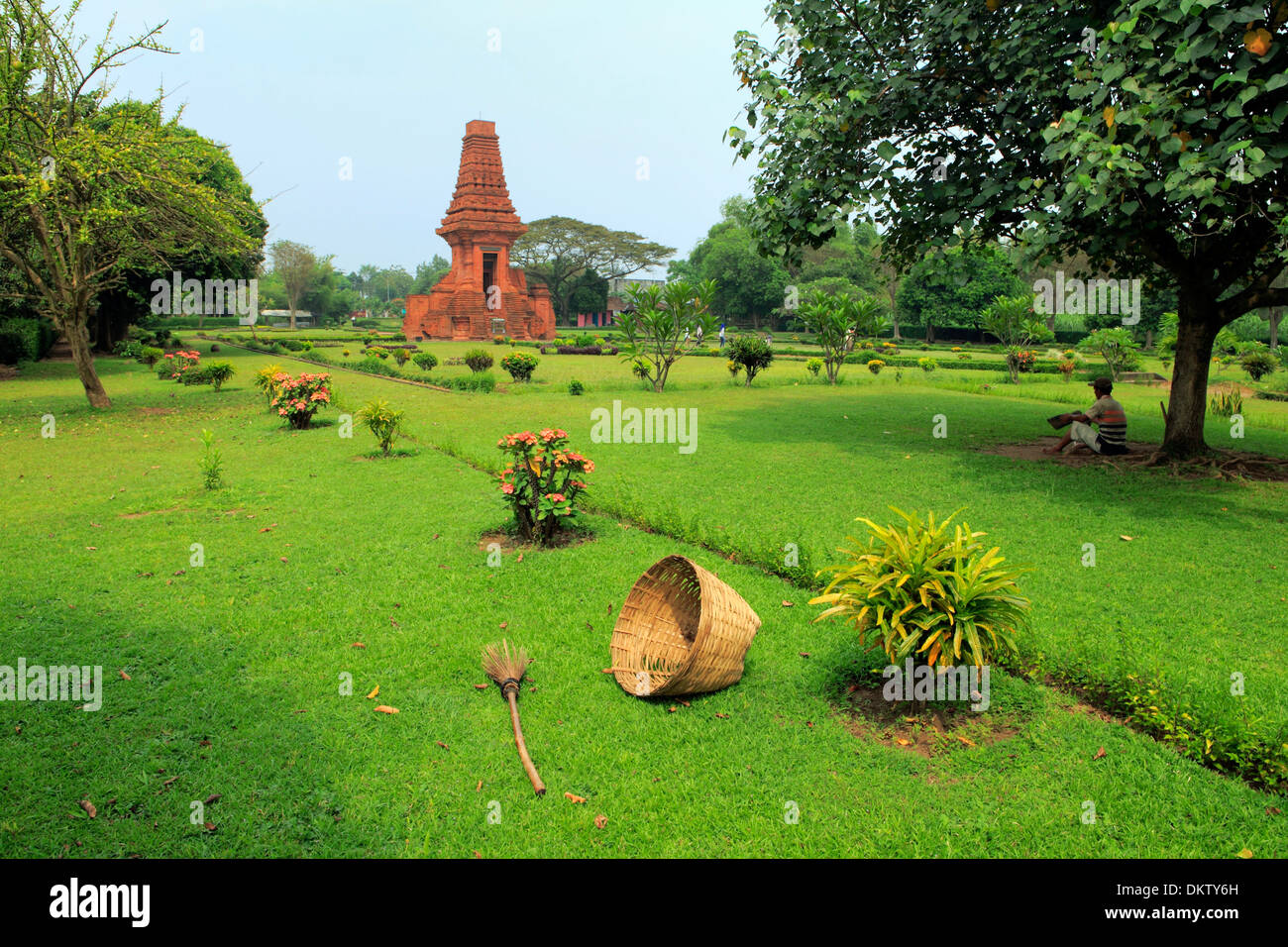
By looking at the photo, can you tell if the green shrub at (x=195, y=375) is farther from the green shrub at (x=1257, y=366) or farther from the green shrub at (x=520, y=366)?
the green shrub at (x=1257, y=366)

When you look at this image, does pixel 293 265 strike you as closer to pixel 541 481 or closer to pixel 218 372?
pixel 218 372

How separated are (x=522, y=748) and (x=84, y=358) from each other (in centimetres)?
1578

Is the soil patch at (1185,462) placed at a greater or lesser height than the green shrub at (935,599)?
greater

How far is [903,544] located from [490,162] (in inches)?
2009

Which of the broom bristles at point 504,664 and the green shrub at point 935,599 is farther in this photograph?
the broom bristles at point 504,664

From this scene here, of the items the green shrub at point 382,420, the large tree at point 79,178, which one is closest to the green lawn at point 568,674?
the green shrub at point 382,420

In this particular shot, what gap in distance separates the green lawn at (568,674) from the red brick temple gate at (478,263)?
4126 centimetres

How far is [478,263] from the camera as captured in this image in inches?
1954

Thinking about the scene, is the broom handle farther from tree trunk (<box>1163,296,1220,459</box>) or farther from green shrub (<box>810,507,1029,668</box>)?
tree trunk (<box>1163,296,1220,459</box>)

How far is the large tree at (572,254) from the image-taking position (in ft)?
226

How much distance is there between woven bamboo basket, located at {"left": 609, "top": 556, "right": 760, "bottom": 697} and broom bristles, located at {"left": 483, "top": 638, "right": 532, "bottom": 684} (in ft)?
1.73

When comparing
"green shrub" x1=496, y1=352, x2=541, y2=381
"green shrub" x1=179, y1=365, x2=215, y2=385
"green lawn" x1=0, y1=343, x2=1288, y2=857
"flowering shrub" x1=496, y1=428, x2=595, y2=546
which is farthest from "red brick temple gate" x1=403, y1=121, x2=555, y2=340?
"flowering shrub" x1=496, y1=428, x2=595, y2=546
